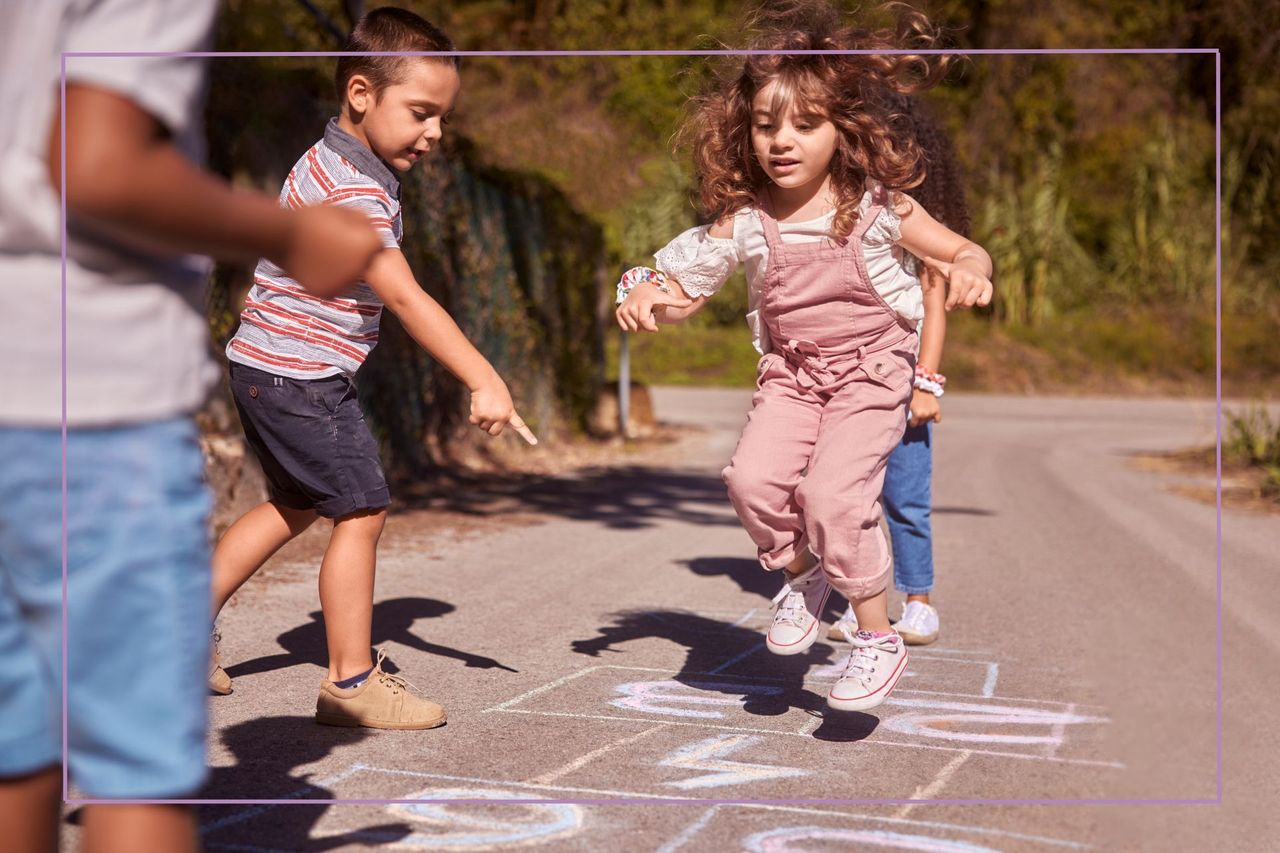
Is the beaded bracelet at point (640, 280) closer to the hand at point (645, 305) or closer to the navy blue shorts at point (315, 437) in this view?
the hand at point (645, 305)

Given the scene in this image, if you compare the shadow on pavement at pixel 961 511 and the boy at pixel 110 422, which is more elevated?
the boy at pixel 110 422

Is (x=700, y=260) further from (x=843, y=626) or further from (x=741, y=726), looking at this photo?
(x=843, y=626)

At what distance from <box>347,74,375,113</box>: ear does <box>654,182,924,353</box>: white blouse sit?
843mm

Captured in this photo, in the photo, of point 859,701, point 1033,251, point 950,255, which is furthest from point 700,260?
point 1033,251

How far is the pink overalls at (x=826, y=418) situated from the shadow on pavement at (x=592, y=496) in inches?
165

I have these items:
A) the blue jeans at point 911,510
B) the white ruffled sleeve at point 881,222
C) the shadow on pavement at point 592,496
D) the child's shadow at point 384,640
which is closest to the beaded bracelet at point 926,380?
the blue jeans at point 911,510

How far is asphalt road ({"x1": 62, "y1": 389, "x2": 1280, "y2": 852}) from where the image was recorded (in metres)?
3.05

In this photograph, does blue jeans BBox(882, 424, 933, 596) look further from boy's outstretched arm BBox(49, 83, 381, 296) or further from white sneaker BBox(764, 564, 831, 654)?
boy's outstretched arm BBox(49, 83, 381, 296)

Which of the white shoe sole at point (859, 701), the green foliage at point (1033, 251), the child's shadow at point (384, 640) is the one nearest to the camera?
the white shoe sole at point (859, 701)

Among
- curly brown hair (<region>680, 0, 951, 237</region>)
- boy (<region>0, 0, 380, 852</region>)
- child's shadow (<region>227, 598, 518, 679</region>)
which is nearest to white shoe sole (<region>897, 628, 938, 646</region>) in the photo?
child's shadow (<region>227, 598, 518, 679</region>)

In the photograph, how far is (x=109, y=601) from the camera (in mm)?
1616

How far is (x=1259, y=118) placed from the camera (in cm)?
2328

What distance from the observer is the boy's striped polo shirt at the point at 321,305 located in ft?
11.7

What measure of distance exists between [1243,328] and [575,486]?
1481cm
